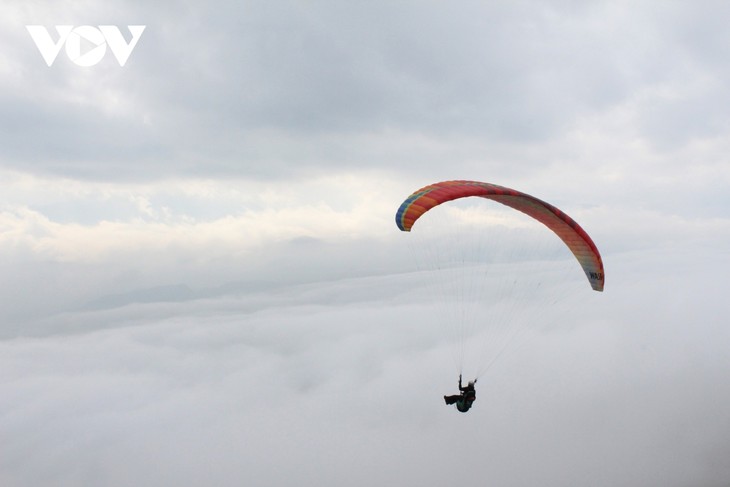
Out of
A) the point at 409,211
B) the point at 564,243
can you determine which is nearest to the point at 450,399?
the point at 409,211

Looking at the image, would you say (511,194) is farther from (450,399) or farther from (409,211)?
(450,399)

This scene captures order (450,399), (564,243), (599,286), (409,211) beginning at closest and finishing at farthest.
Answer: (409,211), (450,399), (599,286), (564,243)

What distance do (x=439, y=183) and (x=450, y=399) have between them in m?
12.7

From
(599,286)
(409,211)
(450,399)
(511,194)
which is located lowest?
(450,399)

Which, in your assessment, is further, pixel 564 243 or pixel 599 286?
pixel 564 243

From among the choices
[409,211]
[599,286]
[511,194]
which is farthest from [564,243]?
[409,211]

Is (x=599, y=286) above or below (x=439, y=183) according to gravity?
below

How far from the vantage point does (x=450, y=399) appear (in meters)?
26.2

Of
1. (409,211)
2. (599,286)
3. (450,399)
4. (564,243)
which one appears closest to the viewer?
(409,211)

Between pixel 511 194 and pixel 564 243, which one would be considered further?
pixel 564 243

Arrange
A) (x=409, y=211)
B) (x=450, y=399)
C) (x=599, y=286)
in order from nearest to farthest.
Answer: (x=409, y=211)
(x=450, y=399)
(x=599, y=286)

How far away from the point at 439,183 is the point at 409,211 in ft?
13.7

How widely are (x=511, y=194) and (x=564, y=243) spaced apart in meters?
8.31

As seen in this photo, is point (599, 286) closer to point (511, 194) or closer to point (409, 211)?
point (511, 194)
